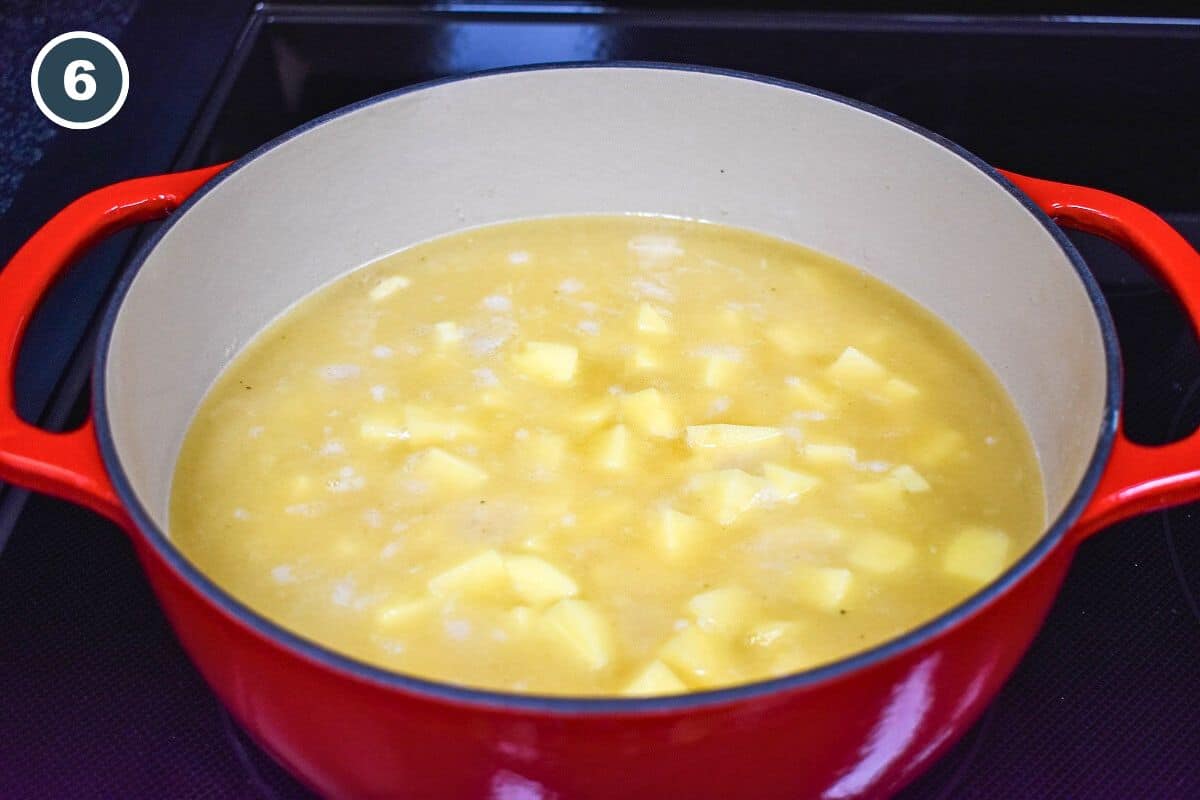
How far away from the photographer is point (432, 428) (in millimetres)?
1213

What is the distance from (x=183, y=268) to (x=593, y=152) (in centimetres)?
51

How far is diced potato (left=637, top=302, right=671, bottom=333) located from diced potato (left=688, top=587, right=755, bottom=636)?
412 millimetres

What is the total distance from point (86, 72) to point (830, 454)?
106 centimetres

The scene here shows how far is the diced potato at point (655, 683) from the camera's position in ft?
3.04

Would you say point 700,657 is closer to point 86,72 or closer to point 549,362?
point 549,362

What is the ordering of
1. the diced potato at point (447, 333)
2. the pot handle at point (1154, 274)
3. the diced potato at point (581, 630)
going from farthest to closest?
the diced potato at point (447, 333) < the diced potato at point (581, 630) < the pot handle at point (1154, 274)

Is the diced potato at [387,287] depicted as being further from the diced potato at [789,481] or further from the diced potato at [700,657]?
the diced potato at [700,657]

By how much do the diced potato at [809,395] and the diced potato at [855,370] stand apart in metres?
0.03

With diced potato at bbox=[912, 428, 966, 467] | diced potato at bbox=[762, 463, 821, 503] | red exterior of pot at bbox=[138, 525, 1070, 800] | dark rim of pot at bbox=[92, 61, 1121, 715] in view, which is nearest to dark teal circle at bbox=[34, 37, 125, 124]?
dark rim of pot at bbox=[92, 61, 1121, 715]

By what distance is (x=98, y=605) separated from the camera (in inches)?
46.5

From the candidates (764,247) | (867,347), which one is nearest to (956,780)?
(867,347)

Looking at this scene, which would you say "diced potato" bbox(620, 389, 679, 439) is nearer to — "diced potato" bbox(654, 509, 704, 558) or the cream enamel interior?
"diced potato" bbox(654, 509, 704, 558)

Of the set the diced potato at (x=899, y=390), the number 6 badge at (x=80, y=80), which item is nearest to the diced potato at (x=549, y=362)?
the diced potato at (x=899, y=390)

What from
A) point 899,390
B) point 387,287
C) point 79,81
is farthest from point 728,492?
point 79,81
